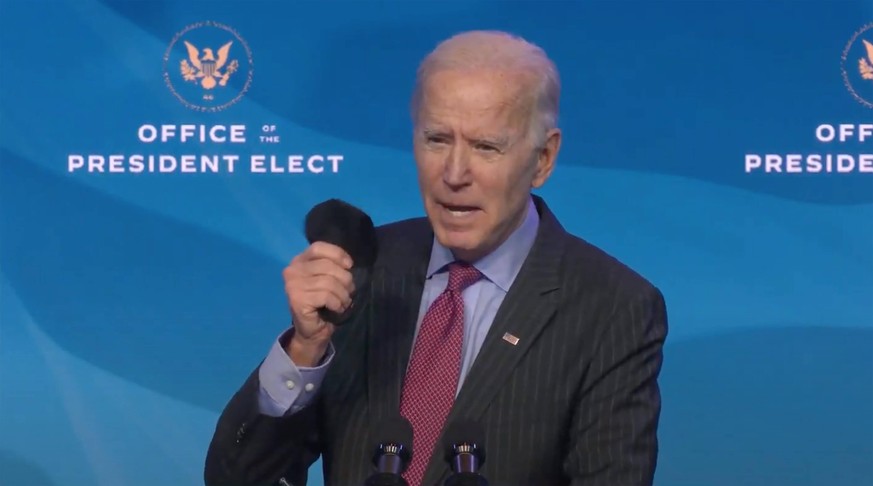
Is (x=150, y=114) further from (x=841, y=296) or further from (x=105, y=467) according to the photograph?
(x=841, y=296)

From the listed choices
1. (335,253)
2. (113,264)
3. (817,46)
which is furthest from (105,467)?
(817,46)

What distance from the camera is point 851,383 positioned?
348 centimetres

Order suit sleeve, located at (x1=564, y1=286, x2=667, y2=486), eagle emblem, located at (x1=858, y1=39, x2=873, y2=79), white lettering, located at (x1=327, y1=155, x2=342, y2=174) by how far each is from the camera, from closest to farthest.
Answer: suit sleeve, located at (x1=564, y1=286, x2=667, y2=486) → eagle emblem, located at (x1=858, y1=39, x2=873, y2=79) → white lettering, located at (x1=327, y1=155, x2=342, y2=174)

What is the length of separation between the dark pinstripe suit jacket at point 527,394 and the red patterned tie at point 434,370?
0.10 feet

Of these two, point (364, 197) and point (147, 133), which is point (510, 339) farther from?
point (147, 133)

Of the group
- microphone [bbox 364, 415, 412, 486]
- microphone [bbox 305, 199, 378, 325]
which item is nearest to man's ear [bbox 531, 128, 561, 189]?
microphone [bbox 305, 199, 378, 325]

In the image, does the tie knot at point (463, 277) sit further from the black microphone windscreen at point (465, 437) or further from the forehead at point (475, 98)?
the black microphone windscreen at point (465, 437)

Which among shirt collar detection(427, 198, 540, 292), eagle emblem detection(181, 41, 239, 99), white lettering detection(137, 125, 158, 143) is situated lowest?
shirt collar detection(427, 198, 540, 292)

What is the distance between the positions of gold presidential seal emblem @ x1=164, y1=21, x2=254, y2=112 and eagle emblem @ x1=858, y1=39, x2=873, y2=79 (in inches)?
71.8

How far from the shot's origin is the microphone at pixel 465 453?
1.54 metres

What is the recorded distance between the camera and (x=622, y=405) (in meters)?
2.04

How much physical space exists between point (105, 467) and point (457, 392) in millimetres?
1968

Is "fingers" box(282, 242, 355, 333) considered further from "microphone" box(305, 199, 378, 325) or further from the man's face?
the man's face

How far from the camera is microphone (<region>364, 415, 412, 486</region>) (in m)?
1.55
